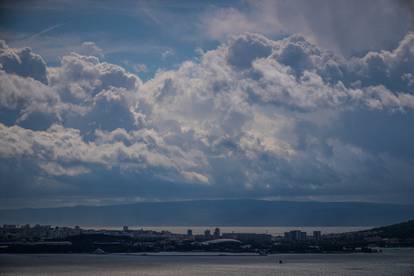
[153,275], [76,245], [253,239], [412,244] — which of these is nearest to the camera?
[153,275]

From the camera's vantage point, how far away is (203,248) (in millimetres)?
97062

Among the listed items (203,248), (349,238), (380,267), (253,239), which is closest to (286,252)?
(203,248)

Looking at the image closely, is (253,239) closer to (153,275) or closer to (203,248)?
(203,248)

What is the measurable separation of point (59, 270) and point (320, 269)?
18856 millimetres

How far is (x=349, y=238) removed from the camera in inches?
4702

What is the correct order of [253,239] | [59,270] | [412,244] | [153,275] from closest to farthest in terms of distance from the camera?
[153,275] < [59,270] < [412,244] < [253,239]

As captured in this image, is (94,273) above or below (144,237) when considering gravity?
below

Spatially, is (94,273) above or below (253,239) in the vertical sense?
below

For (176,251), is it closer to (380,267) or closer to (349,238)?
(349,238)

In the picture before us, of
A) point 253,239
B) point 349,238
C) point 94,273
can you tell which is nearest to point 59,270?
point 94,273

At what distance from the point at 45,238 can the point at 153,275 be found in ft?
195

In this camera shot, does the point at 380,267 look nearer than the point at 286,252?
Yes

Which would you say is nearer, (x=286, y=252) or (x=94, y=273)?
(x=94, y=273)

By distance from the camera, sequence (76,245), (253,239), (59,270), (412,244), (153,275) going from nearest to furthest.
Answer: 1. (153,275)
2. (59,270)
3. (76,245)
4. (412,244)
5. (253,239)
